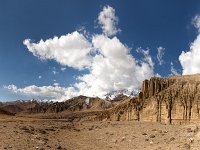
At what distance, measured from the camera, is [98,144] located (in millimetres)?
32375

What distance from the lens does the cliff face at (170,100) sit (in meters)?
76.1

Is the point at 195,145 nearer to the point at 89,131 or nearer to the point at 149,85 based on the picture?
the point at 89,131

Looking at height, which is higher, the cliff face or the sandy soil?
the cliff face

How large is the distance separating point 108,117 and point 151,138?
79452 mm

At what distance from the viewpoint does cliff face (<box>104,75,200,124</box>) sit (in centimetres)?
7606

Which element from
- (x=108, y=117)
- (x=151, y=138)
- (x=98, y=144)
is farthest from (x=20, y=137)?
(x=108, y=117)

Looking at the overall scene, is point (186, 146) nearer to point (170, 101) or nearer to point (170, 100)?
point (170, 101)

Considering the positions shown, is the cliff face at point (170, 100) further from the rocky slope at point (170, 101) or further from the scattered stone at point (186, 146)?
the scattered stone at point (186, 146)

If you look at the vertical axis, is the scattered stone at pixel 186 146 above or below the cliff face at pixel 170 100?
below

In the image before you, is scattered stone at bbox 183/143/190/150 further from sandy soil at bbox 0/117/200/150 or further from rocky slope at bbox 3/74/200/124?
rocky slope at bbox 3/74/200/124

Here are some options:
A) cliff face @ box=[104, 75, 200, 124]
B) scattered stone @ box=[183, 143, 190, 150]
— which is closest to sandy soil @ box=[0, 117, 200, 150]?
scattered stone @ box=[183, 143, 190, 150]

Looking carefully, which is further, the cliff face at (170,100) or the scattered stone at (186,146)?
the cliff face at (170,100)

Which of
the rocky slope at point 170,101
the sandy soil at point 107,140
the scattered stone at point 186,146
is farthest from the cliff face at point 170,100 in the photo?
the scattered stone at point 186,146

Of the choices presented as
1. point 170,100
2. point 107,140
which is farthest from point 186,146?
point 170,100
